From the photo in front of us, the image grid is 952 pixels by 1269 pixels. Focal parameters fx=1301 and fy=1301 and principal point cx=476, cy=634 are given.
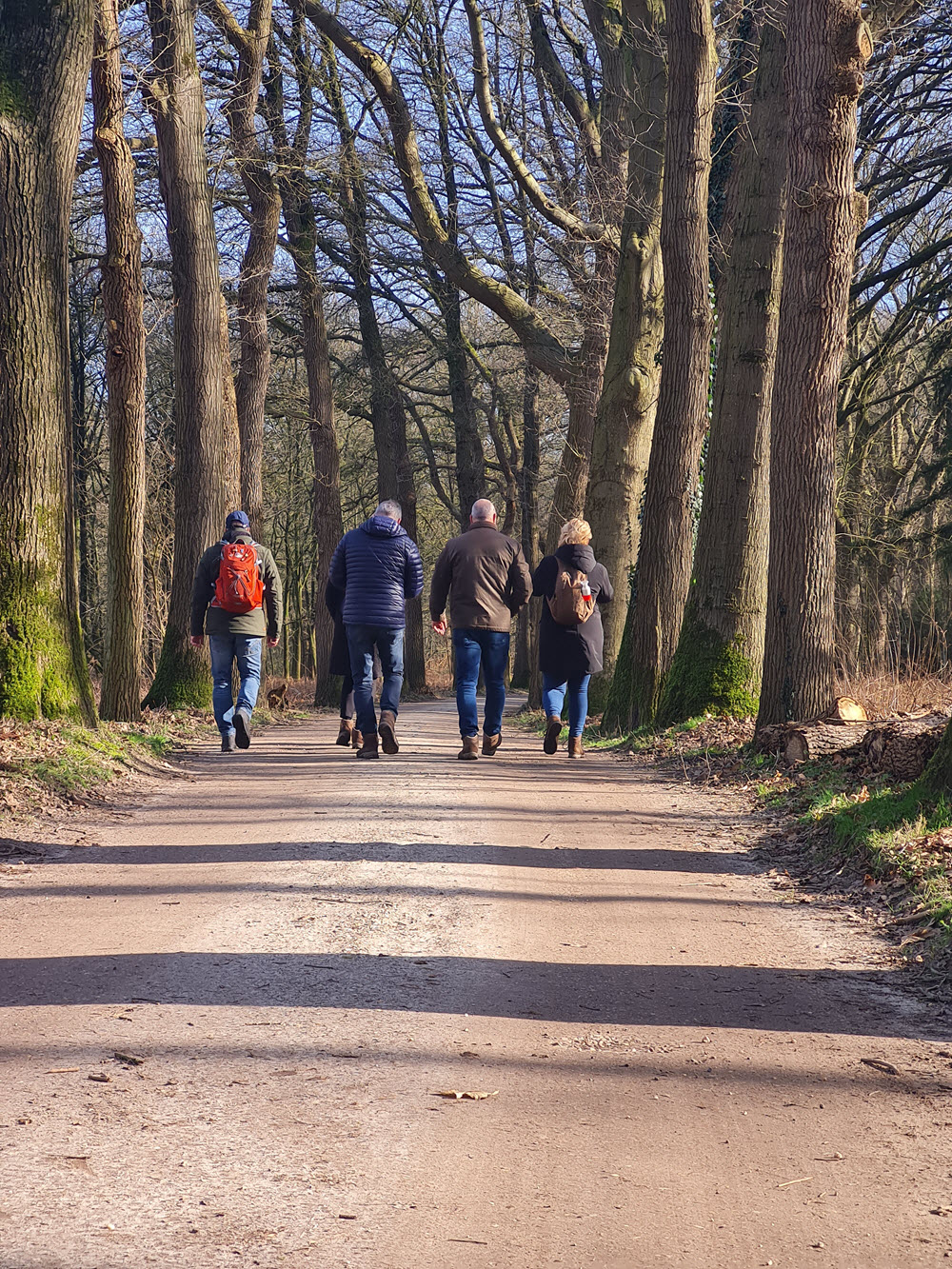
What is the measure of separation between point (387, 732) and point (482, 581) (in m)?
1.61

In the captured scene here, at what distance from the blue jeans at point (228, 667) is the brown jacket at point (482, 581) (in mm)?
1758

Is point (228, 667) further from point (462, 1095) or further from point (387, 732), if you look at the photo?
point (462, 1095)

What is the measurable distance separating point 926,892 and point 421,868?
7.63 feet

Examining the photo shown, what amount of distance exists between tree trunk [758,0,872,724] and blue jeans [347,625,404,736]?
3502mm

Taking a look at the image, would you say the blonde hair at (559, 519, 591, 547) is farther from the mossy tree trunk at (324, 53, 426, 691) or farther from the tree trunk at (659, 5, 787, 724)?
the mossy tree trunk at (324, 53, 426, 691)

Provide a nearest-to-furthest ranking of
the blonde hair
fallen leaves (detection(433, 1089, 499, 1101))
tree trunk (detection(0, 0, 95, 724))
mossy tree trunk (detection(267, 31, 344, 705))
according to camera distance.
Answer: fallen leaves (detection(433, 1089, 499, 1101)) → tree trunk (detection(0, 0, 95, 724)) → the blonde hair → mossy tree trunk (detection(267, 31, 344, 705))

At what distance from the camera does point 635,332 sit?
1564cm

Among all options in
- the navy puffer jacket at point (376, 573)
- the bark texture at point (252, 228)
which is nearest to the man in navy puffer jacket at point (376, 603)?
the navy puffer jacket at point (376, 573)

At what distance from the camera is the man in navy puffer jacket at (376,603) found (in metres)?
11.5

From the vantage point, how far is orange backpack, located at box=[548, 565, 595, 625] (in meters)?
11.8

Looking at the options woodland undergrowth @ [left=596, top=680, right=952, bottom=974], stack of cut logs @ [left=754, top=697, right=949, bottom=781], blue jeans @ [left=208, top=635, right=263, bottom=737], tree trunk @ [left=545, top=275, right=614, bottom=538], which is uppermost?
tree trunk @ [left=545, top=275, right=614, bottom=538]

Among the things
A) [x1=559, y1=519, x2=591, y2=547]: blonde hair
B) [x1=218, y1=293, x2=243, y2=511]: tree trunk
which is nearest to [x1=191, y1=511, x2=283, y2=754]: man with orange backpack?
[x1=559, y1=519, x2=591, y2=547]: blonde hair

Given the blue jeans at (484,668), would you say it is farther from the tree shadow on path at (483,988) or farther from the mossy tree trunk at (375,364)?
the mossy tree trunk at (375,364)

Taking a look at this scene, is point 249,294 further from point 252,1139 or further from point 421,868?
point 252,1139
